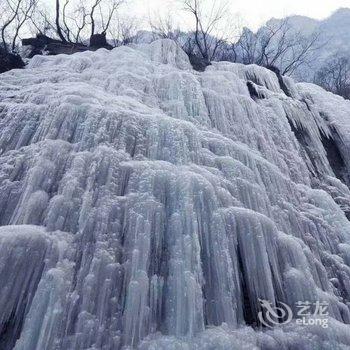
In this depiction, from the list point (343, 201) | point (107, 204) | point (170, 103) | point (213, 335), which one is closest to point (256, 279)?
point (213, 335)

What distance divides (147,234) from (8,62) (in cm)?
659

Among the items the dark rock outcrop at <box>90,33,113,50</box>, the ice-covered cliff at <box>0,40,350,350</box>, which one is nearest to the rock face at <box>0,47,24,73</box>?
the ice-covered cliff at <box>0,40,350,350</box>

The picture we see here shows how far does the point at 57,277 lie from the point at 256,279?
2183mm

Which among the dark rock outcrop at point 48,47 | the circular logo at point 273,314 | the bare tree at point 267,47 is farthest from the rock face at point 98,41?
the circular logo at point 273,314

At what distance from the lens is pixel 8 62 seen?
8773mm

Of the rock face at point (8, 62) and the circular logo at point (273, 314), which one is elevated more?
the rock face at point (8, 62)

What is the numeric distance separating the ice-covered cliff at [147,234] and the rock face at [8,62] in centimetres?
177

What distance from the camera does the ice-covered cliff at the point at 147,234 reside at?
11.8 feet

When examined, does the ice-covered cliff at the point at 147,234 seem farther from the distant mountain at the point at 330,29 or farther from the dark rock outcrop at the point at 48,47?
the distant mountain at the point at 330,29

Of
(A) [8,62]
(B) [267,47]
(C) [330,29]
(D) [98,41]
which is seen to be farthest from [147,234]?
(C) [330,29]

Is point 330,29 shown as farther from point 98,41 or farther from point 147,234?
point 147,234

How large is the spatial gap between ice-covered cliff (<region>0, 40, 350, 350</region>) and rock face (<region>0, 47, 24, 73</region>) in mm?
1771

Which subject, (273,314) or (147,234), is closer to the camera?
(147,234)

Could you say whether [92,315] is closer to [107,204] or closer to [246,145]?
[107,204]
